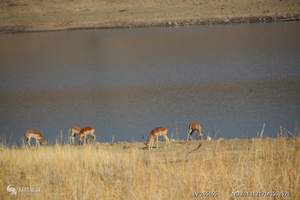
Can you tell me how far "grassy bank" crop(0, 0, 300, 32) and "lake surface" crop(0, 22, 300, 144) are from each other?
4.96 metres

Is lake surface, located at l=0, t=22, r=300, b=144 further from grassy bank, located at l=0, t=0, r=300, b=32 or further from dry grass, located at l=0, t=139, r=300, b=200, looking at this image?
dry grass, located at l=0, t=139, r=300, b=200

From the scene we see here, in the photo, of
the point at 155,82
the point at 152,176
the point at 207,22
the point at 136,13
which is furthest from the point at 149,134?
the point at 136,13

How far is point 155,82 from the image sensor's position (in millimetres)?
28188

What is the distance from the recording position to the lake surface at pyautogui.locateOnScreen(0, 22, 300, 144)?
19.0 meters

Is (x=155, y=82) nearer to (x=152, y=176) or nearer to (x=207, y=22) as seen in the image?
(x=152, y=176)

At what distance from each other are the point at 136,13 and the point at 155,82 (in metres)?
34.0

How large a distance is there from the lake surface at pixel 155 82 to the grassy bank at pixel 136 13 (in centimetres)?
496

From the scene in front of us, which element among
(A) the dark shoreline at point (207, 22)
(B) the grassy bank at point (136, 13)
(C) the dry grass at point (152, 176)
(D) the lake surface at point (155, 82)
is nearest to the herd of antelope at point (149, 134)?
(D) the lake surface at point (155, 82)

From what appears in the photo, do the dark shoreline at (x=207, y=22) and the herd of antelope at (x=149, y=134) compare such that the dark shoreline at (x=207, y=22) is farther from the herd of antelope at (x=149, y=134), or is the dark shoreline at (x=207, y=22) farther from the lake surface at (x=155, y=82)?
the herd of antelope at (x=149, y=134)

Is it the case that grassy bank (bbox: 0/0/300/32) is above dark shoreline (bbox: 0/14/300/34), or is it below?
above

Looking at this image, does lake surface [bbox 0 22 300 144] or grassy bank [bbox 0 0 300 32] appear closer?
lake surface [bbox 0 22 300 144]

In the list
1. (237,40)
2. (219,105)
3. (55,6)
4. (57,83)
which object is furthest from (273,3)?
(219,105)

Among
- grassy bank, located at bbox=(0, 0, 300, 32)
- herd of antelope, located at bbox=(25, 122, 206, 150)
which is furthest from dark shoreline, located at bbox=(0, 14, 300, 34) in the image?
herd of antelope, located at bbox=(25, 122, 206, 150)

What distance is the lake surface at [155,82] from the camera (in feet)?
62.5
